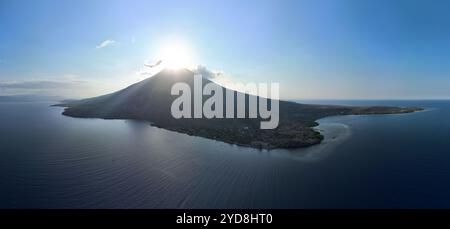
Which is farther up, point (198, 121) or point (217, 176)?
point (198, 121)

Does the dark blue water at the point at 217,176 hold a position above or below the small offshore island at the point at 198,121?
below

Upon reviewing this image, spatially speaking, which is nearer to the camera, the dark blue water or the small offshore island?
the dark blue water

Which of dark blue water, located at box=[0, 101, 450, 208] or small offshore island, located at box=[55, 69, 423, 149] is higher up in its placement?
small offshore island, located at box=[55, 69, 423, 149]

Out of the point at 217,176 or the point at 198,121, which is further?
the point at 198,121

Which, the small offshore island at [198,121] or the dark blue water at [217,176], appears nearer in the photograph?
the dark blue water at [217,176]
